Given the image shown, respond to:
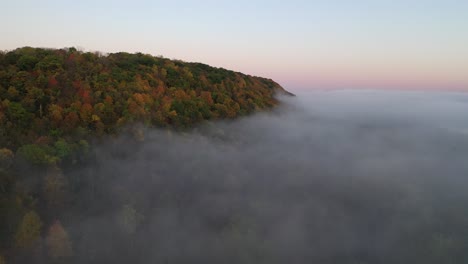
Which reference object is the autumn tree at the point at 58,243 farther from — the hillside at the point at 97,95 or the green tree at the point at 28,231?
the hillside at the point at 97,95

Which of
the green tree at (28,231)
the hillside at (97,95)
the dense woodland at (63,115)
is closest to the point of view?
the green tree at (28,231)

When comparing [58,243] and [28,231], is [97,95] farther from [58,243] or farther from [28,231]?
[58,243]

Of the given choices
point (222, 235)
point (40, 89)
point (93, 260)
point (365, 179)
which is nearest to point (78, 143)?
point (40, 89)

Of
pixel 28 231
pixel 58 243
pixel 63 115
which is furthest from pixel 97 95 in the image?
pixel 58 243

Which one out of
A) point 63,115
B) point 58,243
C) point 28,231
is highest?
point 63,115

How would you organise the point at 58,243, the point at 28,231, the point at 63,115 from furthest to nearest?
the point at 63,115 < the point at 58,243 < the point at 28,231

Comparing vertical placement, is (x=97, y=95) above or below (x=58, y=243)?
above

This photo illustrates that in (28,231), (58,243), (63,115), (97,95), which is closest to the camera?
(28,231)

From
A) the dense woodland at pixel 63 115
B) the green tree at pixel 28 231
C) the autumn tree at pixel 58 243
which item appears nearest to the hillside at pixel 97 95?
the dense woodland at pixel 63 115
